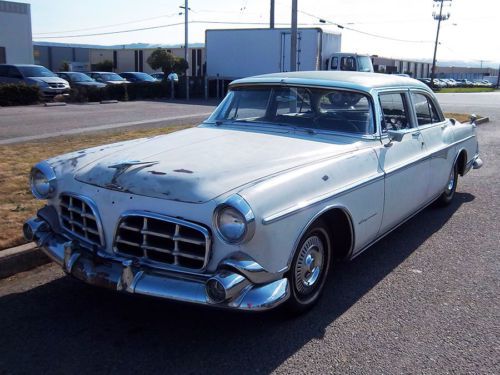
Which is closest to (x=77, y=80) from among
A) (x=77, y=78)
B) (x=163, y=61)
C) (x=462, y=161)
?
(x=77, y=78)

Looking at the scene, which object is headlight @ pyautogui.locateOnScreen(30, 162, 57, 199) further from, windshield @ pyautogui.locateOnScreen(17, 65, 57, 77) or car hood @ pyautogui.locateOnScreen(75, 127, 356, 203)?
windshield @ pyautogui.locateOnScreen(17, 65, 57, 77)

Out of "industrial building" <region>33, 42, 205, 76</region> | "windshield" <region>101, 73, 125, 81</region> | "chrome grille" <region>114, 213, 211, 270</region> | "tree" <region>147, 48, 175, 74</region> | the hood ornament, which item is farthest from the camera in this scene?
"industrial building" <region>33, 42, 205, 76</region>

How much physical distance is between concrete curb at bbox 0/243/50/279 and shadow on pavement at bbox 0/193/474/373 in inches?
15.9

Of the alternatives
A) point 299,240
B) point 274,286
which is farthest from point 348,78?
point 274,286

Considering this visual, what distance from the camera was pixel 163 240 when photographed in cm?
319

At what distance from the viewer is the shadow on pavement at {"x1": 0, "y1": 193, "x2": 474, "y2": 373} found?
3055mm

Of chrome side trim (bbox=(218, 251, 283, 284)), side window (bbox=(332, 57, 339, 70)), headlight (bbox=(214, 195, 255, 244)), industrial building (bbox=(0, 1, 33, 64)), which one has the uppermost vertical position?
industrial building (bbox=(0, 1, 33, 64))

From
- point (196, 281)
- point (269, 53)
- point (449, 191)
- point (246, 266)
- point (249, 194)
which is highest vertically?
point (269, 53)

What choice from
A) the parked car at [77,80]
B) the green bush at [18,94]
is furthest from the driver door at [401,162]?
the parked car at [77,80]

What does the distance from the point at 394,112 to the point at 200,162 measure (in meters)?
2.28

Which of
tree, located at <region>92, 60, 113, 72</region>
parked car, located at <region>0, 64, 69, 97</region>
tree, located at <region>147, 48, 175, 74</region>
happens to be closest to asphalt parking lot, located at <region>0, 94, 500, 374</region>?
parked car, located at <region>0, 64, 69, 97</region>

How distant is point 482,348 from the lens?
10.9 ft

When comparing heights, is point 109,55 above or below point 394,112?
above

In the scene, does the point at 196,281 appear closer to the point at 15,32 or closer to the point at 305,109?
the point at 305,109
